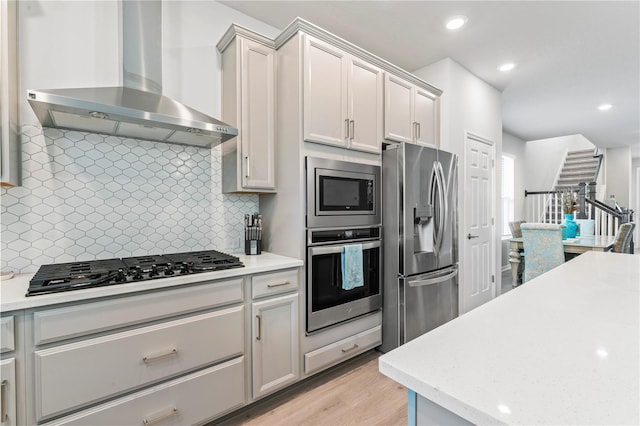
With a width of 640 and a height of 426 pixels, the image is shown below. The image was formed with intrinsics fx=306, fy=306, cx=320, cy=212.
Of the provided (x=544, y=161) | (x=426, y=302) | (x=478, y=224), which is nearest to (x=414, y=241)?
(x=426, y=302)

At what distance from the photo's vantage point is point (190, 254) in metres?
2.13

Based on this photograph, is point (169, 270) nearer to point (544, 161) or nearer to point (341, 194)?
point (341, 194)

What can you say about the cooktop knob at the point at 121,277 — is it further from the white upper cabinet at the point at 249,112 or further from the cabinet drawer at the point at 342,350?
the cabinet drawer at the point at 342,350

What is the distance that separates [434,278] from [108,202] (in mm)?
2552

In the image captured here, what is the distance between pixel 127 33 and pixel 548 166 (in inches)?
361

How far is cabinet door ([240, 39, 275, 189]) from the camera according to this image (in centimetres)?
218

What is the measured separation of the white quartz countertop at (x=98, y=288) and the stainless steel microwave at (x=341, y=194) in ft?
1.48

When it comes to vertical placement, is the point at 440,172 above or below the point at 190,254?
above

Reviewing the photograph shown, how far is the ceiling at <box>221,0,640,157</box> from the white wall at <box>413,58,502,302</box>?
0.10m

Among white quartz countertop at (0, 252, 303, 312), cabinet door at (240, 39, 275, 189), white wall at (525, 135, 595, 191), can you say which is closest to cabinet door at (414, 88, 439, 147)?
cabinet door at (240, 39, 275, 189)

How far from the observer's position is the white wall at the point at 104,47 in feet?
5.71

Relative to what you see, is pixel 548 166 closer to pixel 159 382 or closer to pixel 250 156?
pixel 250 156

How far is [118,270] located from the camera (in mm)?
1537

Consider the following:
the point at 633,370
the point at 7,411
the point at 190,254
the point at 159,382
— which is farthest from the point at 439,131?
the point at 7,411
